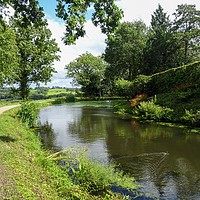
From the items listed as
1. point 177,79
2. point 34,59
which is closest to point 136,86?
point 177,79

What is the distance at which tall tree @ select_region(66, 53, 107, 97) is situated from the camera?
6316cm

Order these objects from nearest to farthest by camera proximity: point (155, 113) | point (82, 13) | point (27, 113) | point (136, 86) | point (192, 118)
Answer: point (82, 13), point (192, 118), point (27, 113), point (155, 113), point (136, 86)

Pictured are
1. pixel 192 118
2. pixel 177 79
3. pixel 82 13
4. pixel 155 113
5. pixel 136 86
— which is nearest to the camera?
pixel 82 13


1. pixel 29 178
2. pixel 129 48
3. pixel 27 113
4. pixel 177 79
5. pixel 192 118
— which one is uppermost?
pixel 129 48

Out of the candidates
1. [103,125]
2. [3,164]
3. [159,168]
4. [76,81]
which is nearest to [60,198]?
[3,164]

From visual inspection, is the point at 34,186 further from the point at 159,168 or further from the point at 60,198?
the point at 159,168

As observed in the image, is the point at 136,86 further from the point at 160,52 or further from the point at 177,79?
the point at 160,52

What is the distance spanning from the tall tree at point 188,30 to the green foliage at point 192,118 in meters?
28.8

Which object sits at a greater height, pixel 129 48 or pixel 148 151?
pixel 129 48

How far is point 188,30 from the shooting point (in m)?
48.1

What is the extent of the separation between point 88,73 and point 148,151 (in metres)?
52.3

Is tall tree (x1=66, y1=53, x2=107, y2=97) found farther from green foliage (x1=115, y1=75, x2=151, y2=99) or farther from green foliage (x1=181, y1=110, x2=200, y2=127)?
green foliage (x1=181, y1=110, x2=200, y2=127)

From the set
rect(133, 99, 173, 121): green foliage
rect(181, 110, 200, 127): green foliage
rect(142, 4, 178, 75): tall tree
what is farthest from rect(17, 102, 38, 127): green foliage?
rect(142, 4, 178, 75): tall tree

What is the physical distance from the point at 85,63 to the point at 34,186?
59753mm
